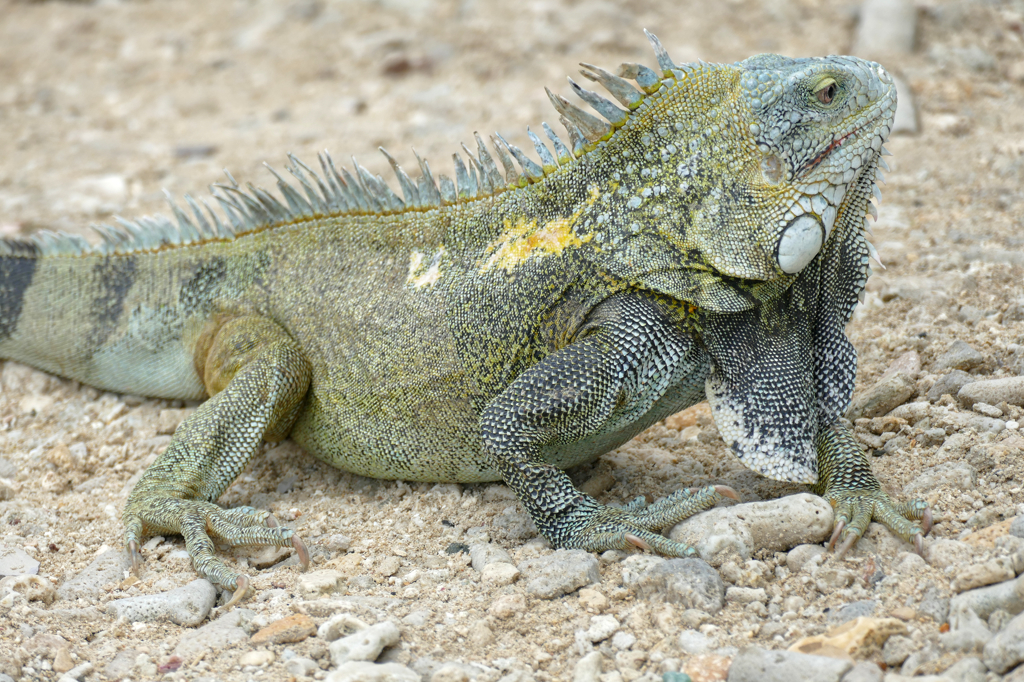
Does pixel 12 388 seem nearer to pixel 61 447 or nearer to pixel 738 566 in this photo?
pixel 61 447

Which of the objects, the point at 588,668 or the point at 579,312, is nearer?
the point at 588,668

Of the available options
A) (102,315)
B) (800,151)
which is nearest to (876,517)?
(800,151)

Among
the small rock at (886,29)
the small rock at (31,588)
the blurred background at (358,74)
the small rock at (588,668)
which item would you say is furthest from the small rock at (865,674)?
the small rock at (886,29)

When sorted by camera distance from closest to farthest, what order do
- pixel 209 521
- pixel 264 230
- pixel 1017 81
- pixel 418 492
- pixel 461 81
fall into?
→ 1. pixel 209 521
2. pixel 418 492
3. pixel 264 230
4. pixel 1017 81
5. pixel 461 81

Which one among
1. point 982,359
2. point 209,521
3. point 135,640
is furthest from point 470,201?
point 982,359

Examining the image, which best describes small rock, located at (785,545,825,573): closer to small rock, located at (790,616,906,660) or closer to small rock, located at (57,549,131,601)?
small rock, located at (790,616,906,660)

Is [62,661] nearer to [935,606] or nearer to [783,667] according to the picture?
[783,667]
